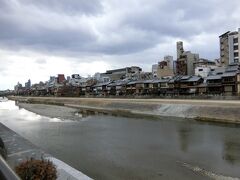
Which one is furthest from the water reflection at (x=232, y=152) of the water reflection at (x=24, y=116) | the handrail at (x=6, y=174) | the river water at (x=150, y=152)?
the water reflection at (x=24, y=116)

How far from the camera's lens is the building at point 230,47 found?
236ft

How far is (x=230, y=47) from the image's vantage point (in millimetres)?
73312

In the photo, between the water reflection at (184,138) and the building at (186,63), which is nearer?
the water reflection at (184,138)

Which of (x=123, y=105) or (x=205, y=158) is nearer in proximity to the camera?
(x=205, y=158)

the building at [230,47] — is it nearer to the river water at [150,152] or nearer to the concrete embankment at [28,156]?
the river water at [150,152]

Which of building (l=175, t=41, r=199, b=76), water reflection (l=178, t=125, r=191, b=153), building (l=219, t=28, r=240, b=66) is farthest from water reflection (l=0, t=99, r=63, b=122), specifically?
building (l=175, t=41, r=199, b=76)

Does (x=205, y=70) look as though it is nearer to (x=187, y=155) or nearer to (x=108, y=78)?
(x=108, y=78)

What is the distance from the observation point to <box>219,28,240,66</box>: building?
236ft

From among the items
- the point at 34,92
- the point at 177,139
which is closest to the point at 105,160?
the point at 177,139

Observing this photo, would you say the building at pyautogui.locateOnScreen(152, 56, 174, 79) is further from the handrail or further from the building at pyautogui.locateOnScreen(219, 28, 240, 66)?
the handrail

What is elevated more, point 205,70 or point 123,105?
point 205,70

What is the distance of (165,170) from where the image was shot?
12.8 meters

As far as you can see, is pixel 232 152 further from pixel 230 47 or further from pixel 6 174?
pixel 230 47

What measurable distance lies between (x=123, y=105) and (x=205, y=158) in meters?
38.7
